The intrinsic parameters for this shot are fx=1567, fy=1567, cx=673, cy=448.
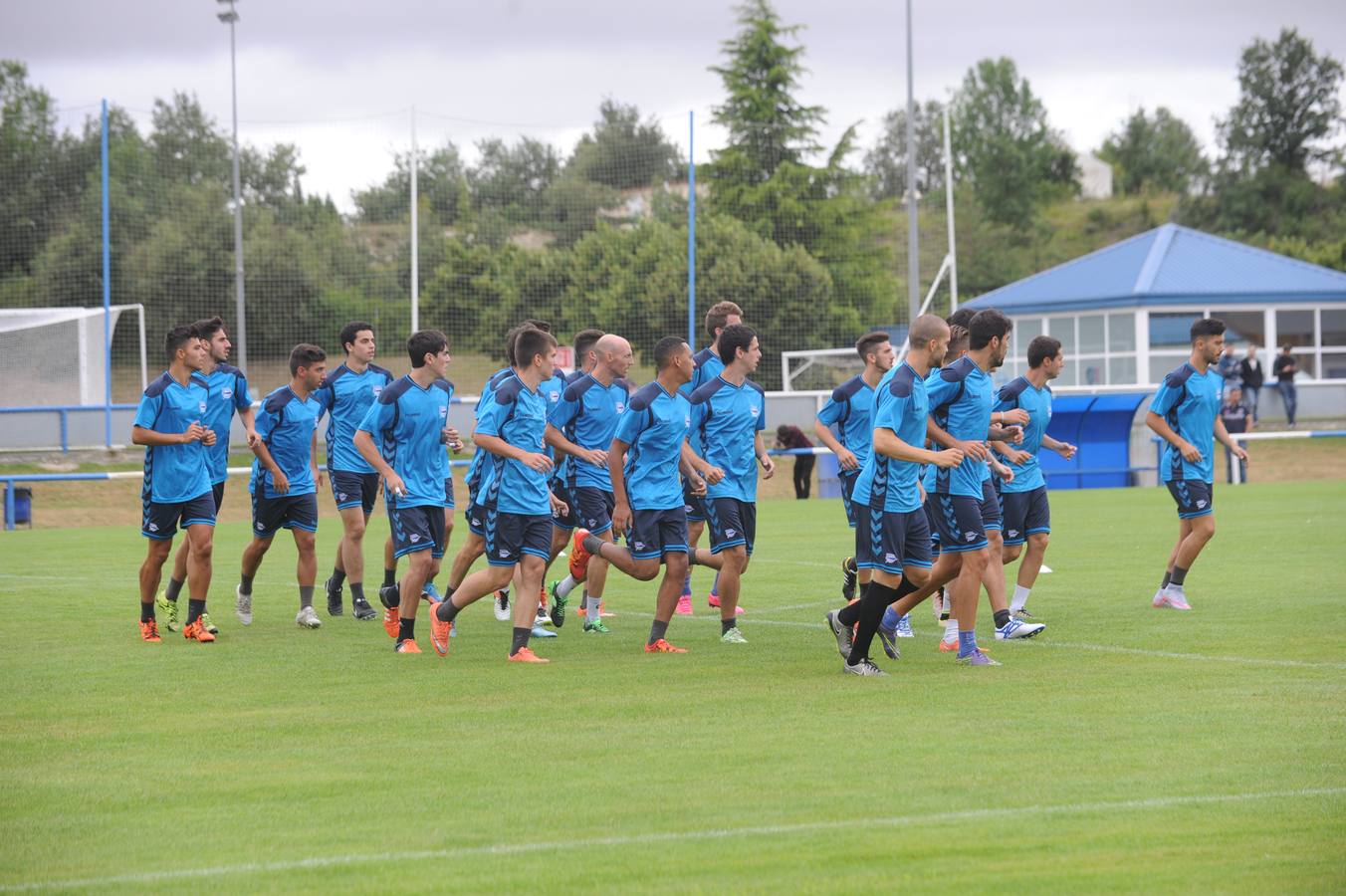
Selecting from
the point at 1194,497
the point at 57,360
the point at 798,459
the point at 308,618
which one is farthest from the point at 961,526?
the point at 57,360

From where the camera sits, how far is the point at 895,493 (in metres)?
9.15

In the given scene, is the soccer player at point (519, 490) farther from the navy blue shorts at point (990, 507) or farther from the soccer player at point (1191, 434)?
the soccer player at point (1191, 434)

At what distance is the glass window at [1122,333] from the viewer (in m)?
41.3

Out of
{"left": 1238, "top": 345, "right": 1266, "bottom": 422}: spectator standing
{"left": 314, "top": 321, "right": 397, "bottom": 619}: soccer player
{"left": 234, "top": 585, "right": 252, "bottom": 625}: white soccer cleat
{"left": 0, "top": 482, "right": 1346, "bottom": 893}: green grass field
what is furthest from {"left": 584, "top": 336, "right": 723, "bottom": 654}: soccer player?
{"left": 1238, "top": 345, "right": 1266, "bottom": 422}: spectator standing

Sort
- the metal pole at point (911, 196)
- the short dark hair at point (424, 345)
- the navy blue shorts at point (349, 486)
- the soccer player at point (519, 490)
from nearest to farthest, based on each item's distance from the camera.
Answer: the soccer player at point (519, 490), the short dark hair at point (424, 345), the navy blue shorts at point (349, 486), the metal pole at point (911, 196)

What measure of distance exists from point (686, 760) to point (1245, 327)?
1556 inches

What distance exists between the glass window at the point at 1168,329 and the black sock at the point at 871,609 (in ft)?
112

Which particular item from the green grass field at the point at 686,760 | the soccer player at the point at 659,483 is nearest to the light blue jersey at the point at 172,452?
the green grass field at the point at 686,760

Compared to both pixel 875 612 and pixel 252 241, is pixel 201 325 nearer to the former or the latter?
pixel 875 612

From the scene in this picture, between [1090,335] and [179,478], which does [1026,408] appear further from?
[1090,335]

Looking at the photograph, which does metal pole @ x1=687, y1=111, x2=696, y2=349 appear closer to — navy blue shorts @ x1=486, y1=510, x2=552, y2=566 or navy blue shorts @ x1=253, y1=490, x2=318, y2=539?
navy blue shorts @ x1=253, y1=490, x2=318, y2=539

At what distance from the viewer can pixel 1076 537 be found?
1895 centimetres

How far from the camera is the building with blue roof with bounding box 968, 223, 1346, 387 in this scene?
4094 centimetres

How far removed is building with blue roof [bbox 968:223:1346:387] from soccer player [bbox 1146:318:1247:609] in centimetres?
2863
